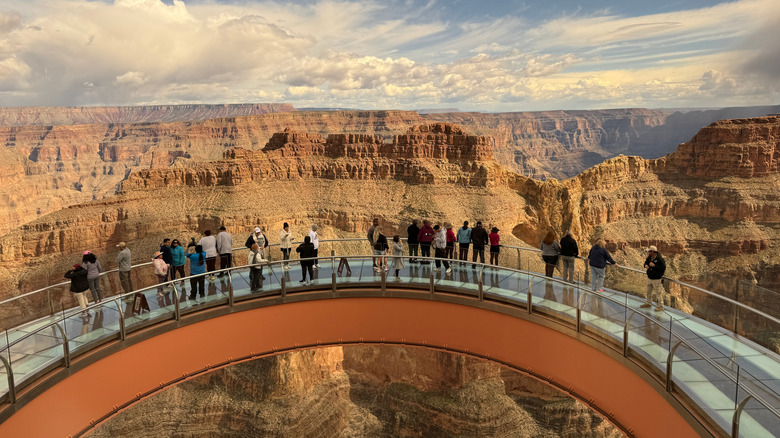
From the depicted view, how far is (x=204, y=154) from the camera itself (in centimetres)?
17512

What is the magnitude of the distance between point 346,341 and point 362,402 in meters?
19.2

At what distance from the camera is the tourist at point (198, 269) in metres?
13.0

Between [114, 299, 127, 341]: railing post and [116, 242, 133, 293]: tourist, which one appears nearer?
[114, 299, 127, 341]: railing post

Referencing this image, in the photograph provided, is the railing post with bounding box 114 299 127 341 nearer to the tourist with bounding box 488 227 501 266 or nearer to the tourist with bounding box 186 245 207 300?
the tourist with bounding box 186 245 207 300

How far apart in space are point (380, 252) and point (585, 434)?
2038cm

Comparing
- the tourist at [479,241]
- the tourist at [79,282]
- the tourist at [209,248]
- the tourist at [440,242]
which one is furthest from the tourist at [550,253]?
the tourist at [79,282]

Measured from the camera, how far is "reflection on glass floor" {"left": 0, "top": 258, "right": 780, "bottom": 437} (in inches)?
302

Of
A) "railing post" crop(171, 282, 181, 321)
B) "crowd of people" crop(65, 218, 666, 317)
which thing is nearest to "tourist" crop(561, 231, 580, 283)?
"crowd of people" crop(65, 218, 666, 317)

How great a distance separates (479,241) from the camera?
1597cm

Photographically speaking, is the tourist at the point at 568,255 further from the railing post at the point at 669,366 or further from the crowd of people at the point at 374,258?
the railing post at the point at 669,366

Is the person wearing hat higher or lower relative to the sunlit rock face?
higher

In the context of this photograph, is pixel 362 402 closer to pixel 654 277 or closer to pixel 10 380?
pixel 654 277

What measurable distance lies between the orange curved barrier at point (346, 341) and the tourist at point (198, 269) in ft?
2.82

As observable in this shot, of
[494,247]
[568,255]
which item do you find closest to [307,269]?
[494,247]
